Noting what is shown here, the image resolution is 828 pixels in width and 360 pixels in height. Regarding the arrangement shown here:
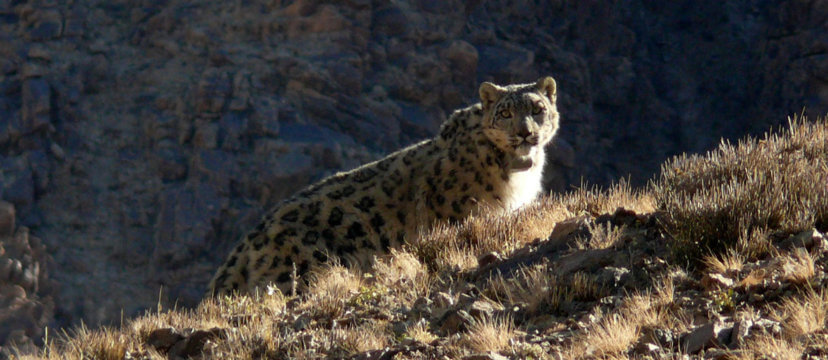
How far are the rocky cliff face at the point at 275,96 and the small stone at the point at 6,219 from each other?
0.86 m

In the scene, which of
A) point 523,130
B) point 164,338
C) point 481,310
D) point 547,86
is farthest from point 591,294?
point 547,86

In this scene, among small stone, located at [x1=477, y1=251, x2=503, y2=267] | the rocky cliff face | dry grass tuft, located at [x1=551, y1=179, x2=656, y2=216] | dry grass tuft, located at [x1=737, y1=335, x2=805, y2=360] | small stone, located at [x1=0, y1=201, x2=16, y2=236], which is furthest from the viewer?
the rocky cliff face

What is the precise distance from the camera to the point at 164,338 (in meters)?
7.61

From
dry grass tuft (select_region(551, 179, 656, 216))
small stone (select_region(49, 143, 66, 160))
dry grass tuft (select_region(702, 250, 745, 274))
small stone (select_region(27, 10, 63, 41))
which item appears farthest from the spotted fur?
small stone (select_region(27, 10, 63, 41))

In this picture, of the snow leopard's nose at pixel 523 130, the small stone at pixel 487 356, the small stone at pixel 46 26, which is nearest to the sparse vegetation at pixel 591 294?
the small stone at pixel 487 356

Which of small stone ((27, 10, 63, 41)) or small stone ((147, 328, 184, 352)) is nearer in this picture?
small stone ((147, 328, 184, 352))

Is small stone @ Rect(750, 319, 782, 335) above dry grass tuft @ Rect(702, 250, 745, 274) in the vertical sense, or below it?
above

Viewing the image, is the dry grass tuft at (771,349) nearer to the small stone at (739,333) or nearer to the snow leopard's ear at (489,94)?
the small stone at (739,333)

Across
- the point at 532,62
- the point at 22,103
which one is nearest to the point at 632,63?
the point at 532,62

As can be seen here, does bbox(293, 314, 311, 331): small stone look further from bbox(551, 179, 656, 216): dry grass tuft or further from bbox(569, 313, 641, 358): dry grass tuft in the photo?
bbox(551, 179, 656, 216): dry grass tuft

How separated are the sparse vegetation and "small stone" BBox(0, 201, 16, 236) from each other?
116 feet

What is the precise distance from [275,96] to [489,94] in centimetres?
3727

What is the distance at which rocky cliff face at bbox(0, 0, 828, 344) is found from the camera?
43.9m

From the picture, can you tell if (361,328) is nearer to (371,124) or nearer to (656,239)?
(656,239)
